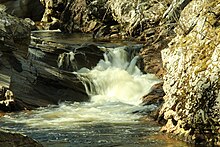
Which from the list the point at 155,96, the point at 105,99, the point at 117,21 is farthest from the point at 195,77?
the point at 117,21

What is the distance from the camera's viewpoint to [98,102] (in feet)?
57.7

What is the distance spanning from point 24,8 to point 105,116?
1189 inches

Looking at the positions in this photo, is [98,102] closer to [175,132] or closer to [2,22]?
[2,22]

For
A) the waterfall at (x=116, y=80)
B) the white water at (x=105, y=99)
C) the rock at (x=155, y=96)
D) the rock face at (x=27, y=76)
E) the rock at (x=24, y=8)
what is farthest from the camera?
the rock at (x=24, y=8)

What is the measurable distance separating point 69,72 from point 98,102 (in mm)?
2774

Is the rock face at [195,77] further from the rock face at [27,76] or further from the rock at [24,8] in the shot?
the rock at [24,8]

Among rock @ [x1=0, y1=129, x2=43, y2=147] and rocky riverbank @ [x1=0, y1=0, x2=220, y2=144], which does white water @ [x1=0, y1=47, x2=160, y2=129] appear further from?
rock @ [x1=0, y1=129, x2=43, y2=147]

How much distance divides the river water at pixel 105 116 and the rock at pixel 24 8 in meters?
20.6

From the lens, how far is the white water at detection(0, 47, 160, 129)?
14.0 meters

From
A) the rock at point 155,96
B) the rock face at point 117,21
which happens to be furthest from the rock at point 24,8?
the rock at point 155,96

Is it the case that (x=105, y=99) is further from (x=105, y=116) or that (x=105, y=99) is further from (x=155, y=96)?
(x=105, y=116)

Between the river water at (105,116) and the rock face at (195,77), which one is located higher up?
the rock face at (195,77)

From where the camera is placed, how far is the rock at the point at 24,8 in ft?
134

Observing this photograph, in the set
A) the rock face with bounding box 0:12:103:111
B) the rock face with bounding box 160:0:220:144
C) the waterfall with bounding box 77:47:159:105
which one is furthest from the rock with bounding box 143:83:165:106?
the rock face with bounding box 160:0:220:144
